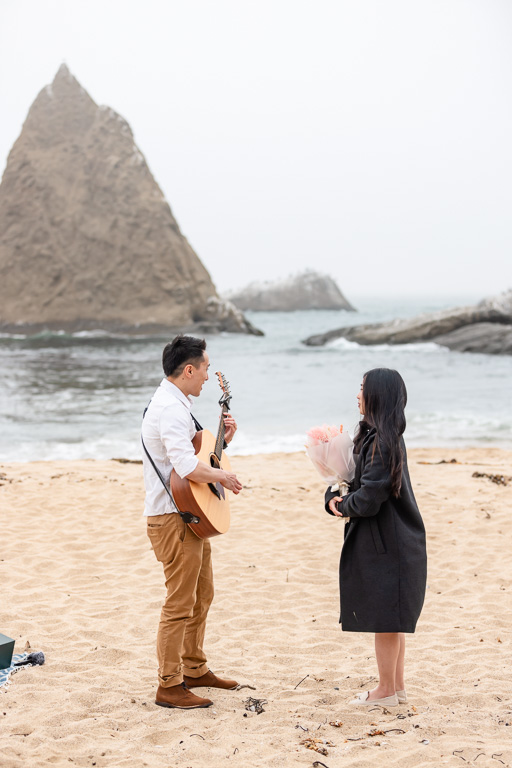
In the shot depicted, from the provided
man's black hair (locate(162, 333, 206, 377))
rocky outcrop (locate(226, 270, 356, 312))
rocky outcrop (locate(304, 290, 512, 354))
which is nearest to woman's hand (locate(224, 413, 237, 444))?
man's black hair (locate(162, 333, 206, 377))

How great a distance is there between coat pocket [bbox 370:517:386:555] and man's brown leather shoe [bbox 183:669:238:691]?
3.63ft

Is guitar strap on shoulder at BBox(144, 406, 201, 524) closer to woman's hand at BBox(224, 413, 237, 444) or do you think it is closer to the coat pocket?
woman's hand at BBox(224, 413, 237, 444)

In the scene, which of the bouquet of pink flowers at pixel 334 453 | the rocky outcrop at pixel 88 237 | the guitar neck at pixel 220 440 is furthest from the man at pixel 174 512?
the rocky outcrop at pixel 88 237

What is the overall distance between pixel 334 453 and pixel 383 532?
0.41 m

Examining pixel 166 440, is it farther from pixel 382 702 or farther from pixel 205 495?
pixel 382 702

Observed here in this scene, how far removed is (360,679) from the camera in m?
3.88

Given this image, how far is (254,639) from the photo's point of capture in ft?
15.0

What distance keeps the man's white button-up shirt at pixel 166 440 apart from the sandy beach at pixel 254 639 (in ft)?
3.31

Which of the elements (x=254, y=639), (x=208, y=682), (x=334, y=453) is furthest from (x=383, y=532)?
(x=254, y=639)

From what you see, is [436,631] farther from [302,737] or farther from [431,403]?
[431,403]

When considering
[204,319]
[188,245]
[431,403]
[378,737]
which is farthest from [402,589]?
[188,245]

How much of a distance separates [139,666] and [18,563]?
2220 mm

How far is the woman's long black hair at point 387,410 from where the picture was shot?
3186 millimetres

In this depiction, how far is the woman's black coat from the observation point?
3.23 m
